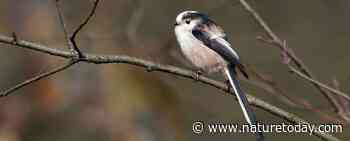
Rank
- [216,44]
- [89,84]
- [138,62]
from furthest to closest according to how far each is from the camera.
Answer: [89,84], [216,44], [138,62]

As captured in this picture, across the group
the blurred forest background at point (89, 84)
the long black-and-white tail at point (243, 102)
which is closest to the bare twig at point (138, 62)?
the long black-and-white tail at point (243, 102)

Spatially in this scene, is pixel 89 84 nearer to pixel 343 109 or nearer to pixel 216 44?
pixel 216 44

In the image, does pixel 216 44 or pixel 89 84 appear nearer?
pixel 216 44

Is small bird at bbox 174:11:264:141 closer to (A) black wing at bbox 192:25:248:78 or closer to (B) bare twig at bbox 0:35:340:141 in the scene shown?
(A) black wing at bbox 192:25:248:78

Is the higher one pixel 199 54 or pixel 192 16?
pixel 192 16

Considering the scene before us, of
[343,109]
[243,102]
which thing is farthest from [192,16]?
[343,109]

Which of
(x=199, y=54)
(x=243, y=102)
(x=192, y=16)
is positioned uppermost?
(x=192, y=16)

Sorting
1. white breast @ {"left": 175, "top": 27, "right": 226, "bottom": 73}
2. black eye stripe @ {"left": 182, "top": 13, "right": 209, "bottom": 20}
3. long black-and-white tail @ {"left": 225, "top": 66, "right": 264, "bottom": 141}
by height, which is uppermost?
black eye stripe @ {"left": 182, "top": 13, "right": 209, "bottom": 20}

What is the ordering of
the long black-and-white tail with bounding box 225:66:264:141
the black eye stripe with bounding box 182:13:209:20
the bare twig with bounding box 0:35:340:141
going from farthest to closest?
the black eye stripe with bounding box 182:13:209:20
the long black-and-white tail with bounding box 225:66:264:141
the bare twig with bounding box 0:35:340:141

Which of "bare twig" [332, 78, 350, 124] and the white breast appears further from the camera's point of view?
the white breast

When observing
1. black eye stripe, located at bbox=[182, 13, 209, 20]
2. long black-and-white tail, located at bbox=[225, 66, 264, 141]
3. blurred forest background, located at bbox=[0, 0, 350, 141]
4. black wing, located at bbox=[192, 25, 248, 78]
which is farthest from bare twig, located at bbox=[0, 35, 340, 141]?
blurred forest background, located at bbox=[0, 0, 350, 141]

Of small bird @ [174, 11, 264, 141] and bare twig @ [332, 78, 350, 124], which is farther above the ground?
small bird @ [174, 11, 264, 141]

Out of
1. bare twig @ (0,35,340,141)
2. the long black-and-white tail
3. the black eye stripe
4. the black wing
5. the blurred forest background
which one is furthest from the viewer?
the blurred forest background

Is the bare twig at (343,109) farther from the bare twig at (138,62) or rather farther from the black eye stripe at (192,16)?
the black eye stripe at (192,16)
